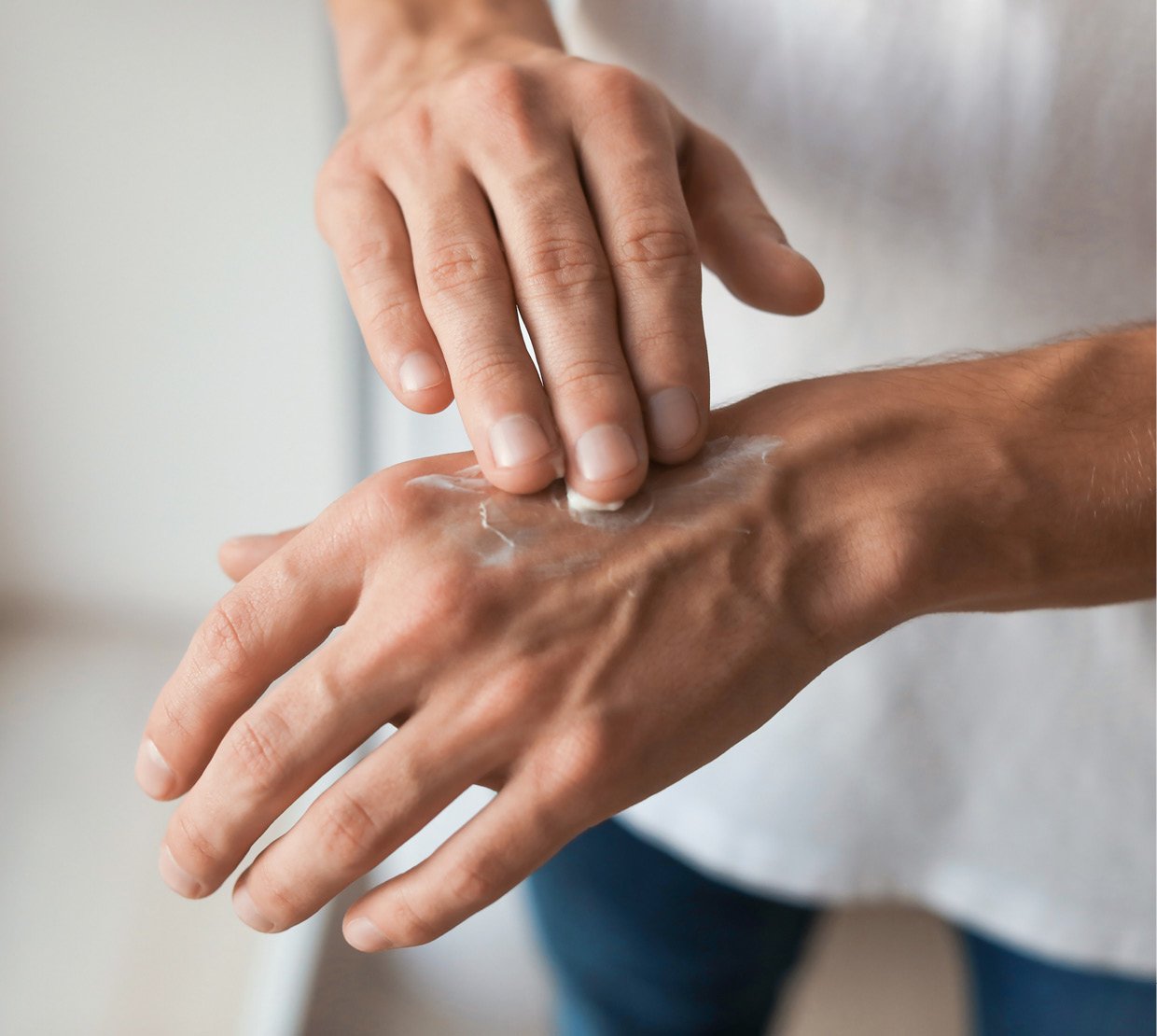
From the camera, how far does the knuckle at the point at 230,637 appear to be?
623 millimetres

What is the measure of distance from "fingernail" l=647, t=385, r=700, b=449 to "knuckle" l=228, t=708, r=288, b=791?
0.30 metres

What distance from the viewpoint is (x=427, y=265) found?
670 mm

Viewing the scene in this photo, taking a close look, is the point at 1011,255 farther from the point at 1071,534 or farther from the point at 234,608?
the point at 234,608

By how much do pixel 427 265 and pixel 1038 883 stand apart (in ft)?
3.02

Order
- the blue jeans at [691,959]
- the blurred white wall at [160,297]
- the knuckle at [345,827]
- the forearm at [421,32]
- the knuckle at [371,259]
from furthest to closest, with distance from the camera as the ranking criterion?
1. the blurred white wall at [160,297]
2. the blue jeans at [691,959]
3. the forearm at [421,32]
4. the knuckle at [371,259]
5. the knuckle at [345,827]

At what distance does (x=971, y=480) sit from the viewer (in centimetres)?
69

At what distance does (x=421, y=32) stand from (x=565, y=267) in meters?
Result: 0.36

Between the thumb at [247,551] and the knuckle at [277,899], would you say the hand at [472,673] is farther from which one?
the thumb at [247,551]

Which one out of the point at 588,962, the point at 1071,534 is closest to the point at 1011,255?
the point at 1071,534

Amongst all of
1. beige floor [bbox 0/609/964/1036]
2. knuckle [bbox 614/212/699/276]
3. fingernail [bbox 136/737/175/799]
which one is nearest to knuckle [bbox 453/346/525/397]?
knuckle [bbox 614/212/699/276]

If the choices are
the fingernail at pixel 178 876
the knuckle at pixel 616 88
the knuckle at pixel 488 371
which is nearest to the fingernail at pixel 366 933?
the fingernail at pixel 178 876

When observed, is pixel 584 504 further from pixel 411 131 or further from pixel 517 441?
pixel 411 131

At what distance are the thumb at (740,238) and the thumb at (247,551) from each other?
14.9 inches

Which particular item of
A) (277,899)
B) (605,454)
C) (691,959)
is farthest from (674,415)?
(691,959)
